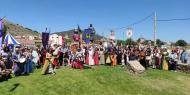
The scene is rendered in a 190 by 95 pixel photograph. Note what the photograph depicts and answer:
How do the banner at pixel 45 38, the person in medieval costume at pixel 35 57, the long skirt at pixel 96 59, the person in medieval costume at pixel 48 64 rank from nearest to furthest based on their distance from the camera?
the person in medieval costume at pixel 48 64, the person in medieval costume at pixel 35 57, the banner at pixel 45 38, the long skirt at pixel 96 59

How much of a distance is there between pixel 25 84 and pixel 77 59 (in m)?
7.43

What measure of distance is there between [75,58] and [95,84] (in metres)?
6.38

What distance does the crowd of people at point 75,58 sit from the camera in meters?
24.0

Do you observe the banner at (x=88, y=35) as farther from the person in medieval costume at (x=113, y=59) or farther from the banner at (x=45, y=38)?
the banner at (x=45, y=38)

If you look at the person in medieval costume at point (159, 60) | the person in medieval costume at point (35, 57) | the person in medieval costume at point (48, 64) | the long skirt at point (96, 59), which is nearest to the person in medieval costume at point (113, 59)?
the long skirt at point (96, 59)

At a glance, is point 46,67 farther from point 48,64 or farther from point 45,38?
point 45,38

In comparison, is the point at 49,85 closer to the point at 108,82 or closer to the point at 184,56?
the point at 108,82

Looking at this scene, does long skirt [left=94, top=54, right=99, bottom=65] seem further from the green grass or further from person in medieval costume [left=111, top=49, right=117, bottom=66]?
the green grass

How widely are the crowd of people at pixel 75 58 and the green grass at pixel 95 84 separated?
1.06 metres

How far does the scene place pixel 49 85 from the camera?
2042cm

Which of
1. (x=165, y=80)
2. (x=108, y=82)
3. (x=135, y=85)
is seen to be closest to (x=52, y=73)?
(x=108, y=82)

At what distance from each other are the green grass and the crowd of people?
3.46ft

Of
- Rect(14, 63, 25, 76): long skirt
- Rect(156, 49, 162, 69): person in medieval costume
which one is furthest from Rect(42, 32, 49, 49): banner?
Rect(156, 49, 162, 69): person in medieval costume

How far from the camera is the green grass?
1959 cm
